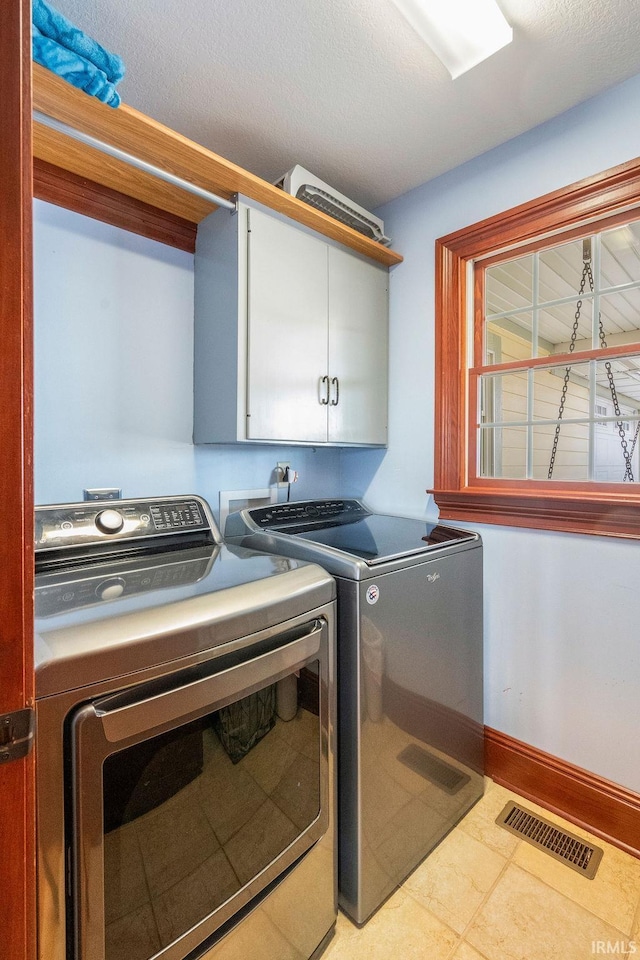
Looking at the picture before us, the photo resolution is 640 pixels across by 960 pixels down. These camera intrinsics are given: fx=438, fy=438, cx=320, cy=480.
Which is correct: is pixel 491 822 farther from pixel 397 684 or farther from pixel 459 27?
pixel 459 27

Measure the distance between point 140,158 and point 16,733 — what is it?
5.30ft

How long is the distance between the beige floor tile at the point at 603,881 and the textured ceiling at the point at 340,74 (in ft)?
8.60

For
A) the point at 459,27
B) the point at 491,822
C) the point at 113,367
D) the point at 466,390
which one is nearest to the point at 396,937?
the point at 491,822

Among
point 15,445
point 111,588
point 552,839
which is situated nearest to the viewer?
point 15,445

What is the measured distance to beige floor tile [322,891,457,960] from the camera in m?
1.21

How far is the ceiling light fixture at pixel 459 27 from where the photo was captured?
1.20 m

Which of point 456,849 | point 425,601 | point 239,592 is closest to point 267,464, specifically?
point 425,601

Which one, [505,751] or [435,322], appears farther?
[435,322]

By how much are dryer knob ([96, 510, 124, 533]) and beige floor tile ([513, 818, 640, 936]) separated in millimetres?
1741

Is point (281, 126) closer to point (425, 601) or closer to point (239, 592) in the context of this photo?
point (239, 592)

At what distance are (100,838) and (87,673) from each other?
1.03ft

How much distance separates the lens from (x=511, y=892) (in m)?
1.38

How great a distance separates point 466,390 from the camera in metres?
2.00

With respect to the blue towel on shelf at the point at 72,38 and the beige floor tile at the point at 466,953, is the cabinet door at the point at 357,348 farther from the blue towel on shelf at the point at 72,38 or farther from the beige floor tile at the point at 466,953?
the beige floor tile at the point at 466,953
